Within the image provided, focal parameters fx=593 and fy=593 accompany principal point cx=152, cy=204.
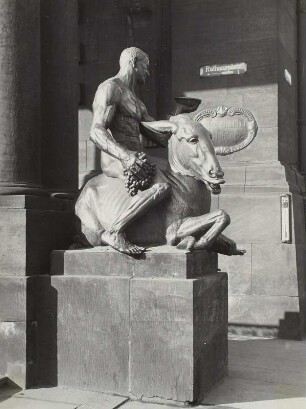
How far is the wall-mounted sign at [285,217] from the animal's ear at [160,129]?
3802mm

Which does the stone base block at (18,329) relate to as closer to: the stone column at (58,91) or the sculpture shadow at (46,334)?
the sculpture shadow at (46,334)

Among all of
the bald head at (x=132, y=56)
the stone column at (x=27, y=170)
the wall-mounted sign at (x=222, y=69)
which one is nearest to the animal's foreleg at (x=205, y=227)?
the stone column at (x=27, y=170)

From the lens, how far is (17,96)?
6.73 meters

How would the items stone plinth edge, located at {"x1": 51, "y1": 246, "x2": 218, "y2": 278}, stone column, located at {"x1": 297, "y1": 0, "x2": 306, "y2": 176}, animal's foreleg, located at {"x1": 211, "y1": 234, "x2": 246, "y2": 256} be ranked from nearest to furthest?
stone plinth edge, located at {"x1": 51, "y1": 246, "x2": 218, "y2": 278}
animal's foreleg, located at {"x1": 211, "y1": 234, "x2": 246, "y2": 256}
stone column, located at {"x1": 297, "y1": 0, "x2": 306, "y2": 176}

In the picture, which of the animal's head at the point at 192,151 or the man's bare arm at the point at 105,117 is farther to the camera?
the man's bare arm at the point at 105,117

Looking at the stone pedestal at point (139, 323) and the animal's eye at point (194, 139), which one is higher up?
the animal's eye at point (194, 139)

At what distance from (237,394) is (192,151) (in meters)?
2.52

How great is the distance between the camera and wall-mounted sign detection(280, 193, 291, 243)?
9.91 metres

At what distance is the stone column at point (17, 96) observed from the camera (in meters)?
6.69

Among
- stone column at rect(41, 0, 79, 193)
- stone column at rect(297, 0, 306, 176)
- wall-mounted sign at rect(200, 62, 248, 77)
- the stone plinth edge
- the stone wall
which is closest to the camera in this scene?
the stone plinth edge

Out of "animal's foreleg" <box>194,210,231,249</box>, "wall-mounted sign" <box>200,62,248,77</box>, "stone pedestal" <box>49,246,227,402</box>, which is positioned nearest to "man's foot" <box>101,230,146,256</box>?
"stone pedestal" <box>49,246,227,402</box>

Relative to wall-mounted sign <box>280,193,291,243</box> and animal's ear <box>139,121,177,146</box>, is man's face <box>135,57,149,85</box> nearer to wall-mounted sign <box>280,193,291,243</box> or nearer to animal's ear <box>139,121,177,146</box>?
animal's ear <box>139,121,177,146</box>

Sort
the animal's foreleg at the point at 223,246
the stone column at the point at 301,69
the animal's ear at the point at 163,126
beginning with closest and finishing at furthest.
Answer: the animal's ear at the point at 163,126 → the animal's foreleg at the point at 223,246 → the stone column at the point at 301,69

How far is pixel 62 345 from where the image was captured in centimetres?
626
